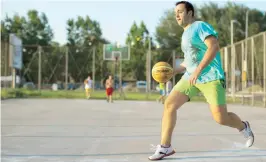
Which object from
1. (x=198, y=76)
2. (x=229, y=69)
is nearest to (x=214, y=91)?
(x=198, y=76)

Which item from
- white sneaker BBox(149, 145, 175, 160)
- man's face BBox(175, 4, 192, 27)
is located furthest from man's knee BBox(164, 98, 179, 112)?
man's face BBox(175, 4, 192, 27)

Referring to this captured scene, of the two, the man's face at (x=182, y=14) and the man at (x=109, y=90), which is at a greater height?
the man's face at (x=182, y=14)

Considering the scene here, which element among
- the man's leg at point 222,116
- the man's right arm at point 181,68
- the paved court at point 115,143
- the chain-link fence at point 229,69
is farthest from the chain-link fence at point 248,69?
the man's leg at point 222,116

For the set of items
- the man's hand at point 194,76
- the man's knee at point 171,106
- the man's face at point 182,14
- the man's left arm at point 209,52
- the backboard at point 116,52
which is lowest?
the man's knee at point 171,106

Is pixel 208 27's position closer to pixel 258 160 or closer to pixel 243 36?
pixel 258 160

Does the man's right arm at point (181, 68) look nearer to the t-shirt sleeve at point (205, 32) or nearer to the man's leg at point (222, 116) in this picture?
the t-shirt sleeve at point (205, 32)

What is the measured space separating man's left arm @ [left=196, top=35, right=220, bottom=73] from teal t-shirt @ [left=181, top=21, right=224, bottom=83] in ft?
0.26

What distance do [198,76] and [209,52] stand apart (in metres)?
0.34

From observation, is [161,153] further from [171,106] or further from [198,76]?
[198,76]

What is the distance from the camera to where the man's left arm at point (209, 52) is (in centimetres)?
524

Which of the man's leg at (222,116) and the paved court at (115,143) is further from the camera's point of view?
the paved court at (115,143)

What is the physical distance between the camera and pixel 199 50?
5574 mm

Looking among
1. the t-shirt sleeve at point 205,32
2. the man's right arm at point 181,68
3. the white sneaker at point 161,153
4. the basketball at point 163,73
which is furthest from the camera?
the basketball at point 163,73

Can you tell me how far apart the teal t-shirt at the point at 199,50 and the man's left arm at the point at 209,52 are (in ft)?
0.26
